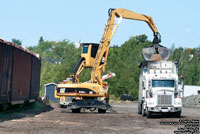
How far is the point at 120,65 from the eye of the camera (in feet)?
331

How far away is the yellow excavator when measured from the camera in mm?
33953

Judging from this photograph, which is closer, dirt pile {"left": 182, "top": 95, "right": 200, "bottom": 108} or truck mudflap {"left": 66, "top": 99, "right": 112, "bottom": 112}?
truck mudflap {"left": 66, "top": 99, "right": 112, "bottom": 112}

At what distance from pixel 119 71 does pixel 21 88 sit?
6760 cm

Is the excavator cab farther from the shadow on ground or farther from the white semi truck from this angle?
the white semi truck

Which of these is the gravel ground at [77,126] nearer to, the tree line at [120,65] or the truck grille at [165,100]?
the truck grille at [165,100]

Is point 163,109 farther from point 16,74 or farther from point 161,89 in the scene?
point 16,74

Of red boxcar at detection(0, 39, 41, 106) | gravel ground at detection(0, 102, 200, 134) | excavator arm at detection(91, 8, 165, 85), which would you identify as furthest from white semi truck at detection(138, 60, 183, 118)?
red boxcar at detection(0, 39, 41, 106)

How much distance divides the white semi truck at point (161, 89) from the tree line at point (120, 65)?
5409 centimetres

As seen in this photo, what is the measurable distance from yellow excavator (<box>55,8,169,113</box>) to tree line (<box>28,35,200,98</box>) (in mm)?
44810

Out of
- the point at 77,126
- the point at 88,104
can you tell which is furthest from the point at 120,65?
the point at 77,126

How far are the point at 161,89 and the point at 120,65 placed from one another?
7096cm

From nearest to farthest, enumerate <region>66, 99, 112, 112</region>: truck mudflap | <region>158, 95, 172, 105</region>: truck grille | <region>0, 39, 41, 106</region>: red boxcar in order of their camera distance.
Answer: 1. <region>0, 39, 41, 106</region>: red boxcar
2. <region>158, 95, 172, 105</region>: truck grille
3. <region>66, 99, 112, 112</region>: truck mudflap

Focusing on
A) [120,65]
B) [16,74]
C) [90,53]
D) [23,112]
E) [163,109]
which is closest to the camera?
[16,74]

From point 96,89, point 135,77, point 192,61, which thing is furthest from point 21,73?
point 192,61
